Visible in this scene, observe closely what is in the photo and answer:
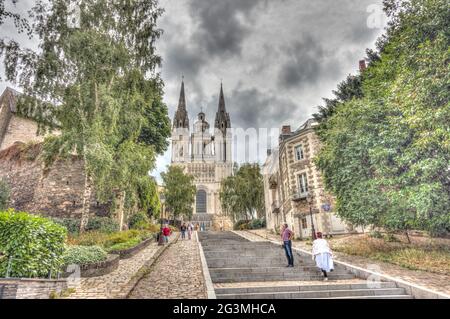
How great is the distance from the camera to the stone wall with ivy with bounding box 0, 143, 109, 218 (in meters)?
19.3

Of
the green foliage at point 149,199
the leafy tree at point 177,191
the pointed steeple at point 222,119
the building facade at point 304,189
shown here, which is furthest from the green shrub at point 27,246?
the pointed steeple at point 222,119

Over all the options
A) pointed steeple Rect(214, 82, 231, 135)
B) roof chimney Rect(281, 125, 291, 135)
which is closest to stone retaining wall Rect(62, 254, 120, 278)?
roof chimney Rect(281, 125, 291, 135)

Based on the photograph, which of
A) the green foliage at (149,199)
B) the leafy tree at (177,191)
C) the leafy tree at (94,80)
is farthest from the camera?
the leafy tree at (177,191)

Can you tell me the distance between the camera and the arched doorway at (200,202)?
213 ft

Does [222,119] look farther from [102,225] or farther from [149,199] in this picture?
[102,225]

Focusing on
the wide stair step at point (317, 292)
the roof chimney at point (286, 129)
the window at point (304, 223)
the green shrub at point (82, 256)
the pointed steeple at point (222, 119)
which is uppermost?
the pointed steeple at point (222, 119)

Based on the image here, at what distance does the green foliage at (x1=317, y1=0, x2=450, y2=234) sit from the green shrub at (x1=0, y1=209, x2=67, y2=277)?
34.8 feet

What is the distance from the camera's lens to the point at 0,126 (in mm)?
27984

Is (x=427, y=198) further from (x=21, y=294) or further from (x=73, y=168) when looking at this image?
(x=73, y=168)

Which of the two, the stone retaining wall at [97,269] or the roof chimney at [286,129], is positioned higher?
the roof chimney at [286,129]

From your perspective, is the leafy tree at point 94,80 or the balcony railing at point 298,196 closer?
the leafy tree at point 94,80

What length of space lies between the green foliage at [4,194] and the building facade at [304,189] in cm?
2224

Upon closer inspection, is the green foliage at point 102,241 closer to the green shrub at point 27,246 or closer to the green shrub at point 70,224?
the green shrub at point 70,224

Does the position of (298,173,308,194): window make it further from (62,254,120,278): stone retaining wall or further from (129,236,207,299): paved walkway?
(62,254,120,278): stone retaining wall
